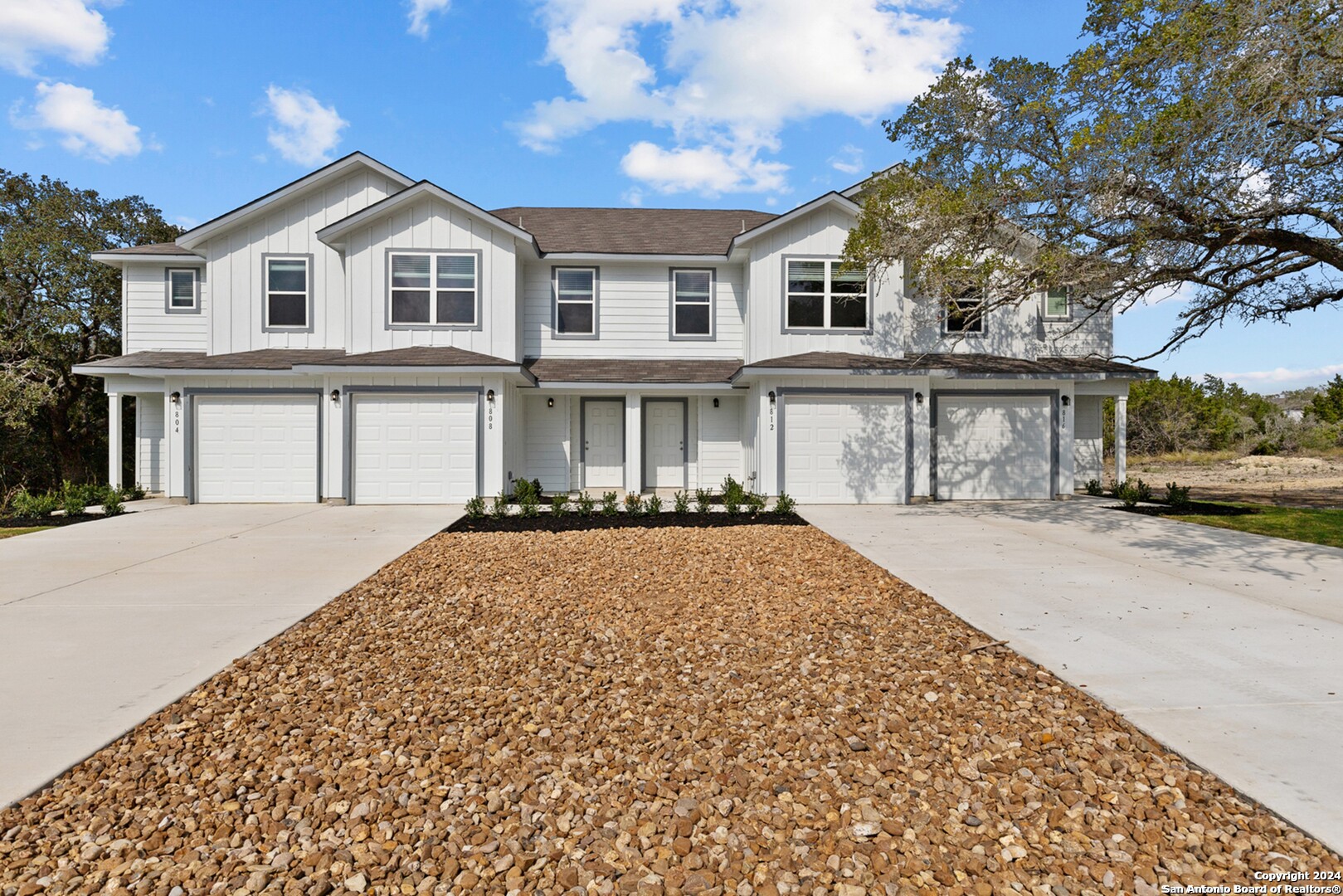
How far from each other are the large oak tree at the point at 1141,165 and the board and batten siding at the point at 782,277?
1.88 m

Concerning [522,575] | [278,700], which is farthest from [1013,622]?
[278,700]

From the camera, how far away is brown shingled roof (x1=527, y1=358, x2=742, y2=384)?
14.2 metres

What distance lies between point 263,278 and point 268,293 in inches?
12.9

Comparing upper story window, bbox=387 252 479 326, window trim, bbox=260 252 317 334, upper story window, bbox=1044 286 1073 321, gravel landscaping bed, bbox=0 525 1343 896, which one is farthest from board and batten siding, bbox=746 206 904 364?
gravel landscaping bed, bbox=0 525 1343 896

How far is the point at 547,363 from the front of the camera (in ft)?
49.1

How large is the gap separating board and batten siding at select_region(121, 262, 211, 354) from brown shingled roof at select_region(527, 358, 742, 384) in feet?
24.6

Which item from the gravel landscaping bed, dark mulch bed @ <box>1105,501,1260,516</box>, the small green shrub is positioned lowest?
the gravel landscaping bed

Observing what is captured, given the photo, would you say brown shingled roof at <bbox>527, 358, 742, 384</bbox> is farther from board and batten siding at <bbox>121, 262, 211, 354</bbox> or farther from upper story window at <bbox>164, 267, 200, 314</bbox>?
upper story window at <bbox>164, 267, 200, 314</bbox>

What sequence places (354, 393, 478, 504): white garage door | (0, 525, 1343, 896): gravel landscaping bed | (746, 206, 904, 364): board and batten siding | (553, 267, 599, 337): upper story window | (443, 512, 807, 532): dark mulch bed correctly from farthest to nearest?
(553, 267, 599, 337): upper story window
(746, 206, 904, 364): board and batten siding
(354, 393, 478, 504): white garage door
(443, 512, 807, 532): dark mulch bed
(0, 525, 1343, 896): gravel landscaping bed

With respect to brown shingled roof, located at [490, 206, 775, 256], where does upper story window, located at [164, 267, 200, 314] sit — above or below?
below

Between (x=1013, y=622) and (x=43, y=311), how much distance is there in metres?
23.7

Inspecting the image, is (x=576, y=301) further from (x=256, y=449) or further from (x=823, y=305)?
(x=256, y=449)

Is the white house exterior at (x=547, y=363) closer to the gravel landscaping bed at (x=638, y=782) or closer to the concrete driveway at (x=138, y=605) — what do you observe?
the concrete driveway at (x=138, y=605)

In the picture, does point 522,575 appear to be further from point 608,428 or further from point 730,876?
point 608,428
